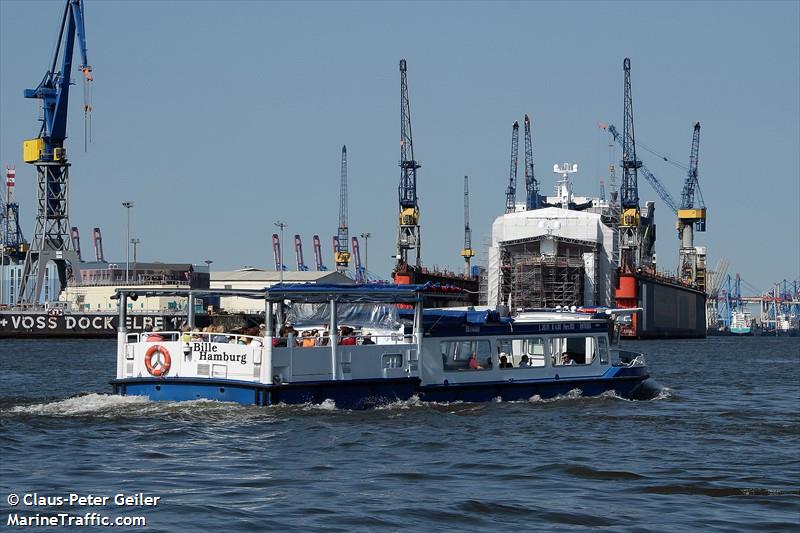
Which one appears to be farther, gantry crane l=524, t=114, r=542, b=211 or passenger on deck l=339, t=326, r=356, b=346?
gantry crane l=524, t=114, r=542, b=211

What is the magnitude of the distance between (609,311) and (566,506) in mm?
19388

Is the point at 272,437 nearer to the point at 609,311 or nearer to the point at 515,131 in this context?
the point at 609,311

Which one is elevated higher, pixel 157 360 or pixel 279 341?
pixel 279 341

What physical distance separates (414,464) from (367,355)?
A: 8.40 m

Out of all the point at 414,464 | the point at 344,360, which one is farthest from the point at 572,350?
the point at 414,464

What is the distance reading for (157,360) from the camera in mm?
31734

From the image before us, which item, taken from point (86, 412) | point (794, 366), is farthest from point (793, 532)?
point (794, 366)

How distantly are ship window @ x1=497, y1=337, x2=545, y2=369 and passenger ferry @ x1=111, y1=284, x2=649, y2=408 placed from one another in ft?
0.09

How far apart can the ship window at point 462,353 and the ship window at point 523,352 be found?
59cm

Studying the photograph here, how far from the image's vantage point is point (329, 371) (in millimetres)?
31500

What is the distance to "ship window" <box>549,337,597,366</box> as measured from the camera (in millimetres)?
36500

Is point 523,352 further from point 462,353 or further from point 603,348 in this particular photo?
point 603,348

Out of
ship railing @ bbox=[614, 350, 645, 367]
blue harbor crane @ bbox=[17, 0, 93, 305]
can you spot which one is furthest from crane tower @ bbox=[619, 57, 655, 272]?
ship railing @ bbox=[614, 350, 645, 367]

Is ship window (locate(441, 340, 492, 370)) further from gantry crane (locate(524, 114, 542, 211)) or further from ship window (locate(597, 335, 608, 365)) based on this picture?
gantry crane (locate(524, 114, 542, 211))
